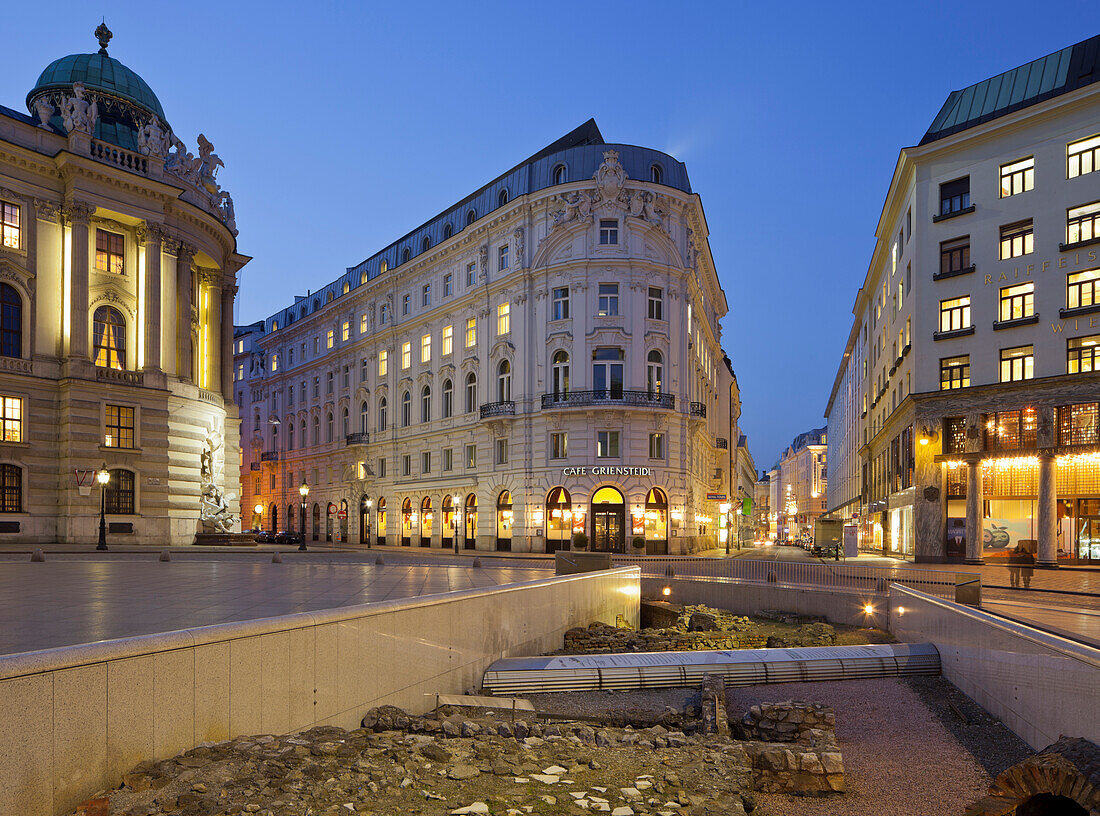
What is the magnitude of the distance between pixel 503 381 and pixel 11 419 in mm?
27995

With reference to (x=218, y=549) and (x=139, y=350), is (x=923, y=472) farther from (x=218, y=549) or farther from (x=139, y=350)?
(x=139, y=350)

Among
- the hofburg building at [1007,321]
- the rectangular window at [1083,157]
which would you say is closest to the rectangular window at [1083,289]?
the hofburg building at [1007,321]

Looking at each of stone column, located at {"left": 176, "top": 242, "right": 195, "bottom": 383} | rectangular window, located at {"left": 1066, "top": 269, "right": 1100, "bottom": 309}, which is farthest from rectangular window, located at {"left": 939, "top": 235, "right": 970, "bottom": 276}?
stone column, located at {"left": 176, "top": 242, "right": 195, "bottom": 383}

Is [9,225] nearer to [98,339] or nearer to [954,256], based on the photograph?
[98,339]

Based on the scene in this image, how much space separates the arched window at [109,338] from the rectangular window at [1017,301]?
4585 cm

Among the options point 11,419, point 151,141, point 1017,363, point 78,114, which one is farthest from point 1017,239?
point 11,419

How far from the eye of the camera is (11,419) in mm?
39188

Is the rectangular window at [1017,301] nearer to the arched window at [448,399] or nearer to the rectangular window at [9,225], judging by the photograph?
the arched window at [448,399]

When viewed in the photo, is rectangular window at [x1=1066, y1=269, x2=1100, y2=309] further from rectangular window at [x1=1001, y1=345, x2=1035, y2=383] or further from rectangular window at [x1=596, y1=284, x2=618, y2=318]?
rectangular window at [x1=596, y1=284, x2=618, y2=318]

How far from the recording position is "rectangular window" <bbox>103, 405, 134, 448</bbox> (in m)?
41.7

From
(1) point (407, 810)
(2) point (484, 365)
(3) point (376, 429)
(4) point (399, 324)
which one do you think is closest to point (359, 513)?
(3) point (376, 429)

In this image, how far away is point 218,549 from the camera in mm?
39469

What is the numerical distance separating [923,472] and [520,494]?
23711 mm

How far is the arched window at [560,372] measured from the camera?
50500mm
